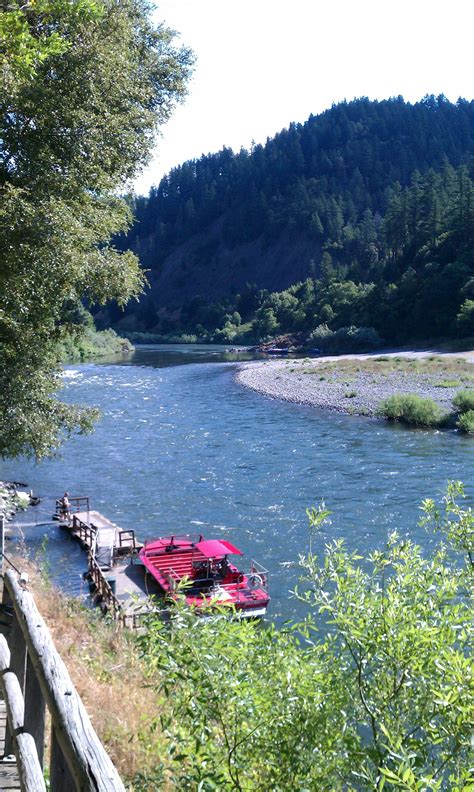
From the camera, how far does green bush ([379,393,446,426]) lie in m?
44.0

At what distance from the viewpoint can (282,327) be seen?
129250mm

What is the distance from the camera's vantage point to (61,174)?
11984 millimetres

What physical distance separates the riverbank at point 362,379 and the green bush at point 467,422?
4.39 m

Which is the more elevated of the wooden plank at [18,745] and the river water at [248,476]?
the wooden plank at [18,745]

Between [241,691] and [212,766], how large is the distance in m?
0.53

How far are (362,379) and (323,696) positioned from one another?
2349 inches

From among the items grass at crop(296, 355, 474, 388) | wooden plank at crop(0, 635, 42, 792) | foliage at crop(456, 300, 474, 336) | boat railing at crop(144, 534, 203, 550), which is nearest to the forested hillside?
foliage at crop(456, 300, 474, 336)

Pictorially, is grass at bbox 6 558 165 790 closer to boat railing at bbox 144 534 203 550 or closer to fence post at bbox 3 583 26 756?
fence post at bbox 3 583 26 756

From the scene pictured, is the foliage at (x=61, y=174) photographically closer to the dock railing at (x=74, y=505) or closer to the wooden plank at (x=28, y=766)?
the wooden plank at (x=28, y=766)

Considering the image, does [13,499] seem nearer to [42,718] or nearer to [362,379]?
[42,718]

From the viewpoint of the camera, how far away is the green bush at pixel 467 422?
41.2 m

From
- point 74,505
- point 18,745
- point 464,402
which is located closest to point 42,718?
point 18,745

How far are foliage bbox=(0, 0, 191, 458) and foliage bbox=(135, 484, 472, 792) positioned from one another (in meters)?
7.41

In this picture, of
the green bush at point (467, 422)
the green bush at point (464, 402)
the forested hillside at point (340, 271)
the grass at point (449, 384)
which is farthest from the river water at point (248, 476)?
the forested hillside at point (340, 271)
